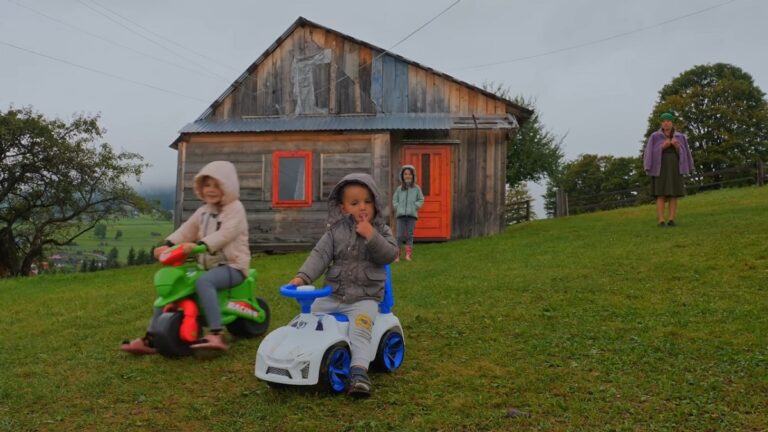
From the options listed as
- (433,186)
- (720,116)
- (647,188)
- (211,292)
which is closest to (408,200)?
(433,186)

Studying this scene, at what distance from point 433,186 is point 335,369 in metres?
11.7

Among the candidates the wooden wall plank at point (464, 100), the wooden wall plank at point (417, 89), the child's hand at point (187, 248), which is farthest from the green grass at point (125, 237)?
the child's hand at point (187, 248)

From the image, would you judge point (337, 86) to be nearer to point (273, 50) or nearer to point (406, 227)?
point (273, 50)

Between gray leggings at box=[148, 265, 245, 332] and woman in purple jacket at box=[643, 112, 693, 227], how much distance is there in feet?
29.3

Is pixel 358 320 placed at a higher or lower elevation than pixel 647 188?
A: lower

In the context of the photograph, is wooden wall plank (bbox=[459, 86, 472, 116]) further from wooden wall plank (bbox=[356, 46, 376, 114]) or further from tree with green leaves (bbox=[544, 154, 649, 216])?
tree with green leaves (bbox=[544, 154, 649, 216])

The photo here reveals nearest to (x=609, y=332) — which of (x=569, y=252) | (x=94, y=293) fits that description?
(x=569, y=252)

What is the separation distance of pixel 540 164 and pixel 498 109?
22037mm

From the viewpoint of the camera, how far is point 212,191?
4941 mm

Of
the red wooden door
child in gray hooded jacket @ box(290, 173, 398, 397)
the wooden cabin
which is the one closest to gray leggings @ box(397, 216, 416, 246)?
the wooden cabin

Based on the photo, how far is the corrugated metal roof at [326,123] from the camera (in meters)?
14.3

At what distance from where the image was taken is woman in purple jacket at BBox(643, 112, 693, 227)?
11.0m

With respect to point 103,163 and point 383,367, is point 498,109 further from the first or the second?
point 103,163

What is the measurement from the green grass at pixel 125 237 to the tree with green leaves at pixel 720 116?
2835 centimetres
